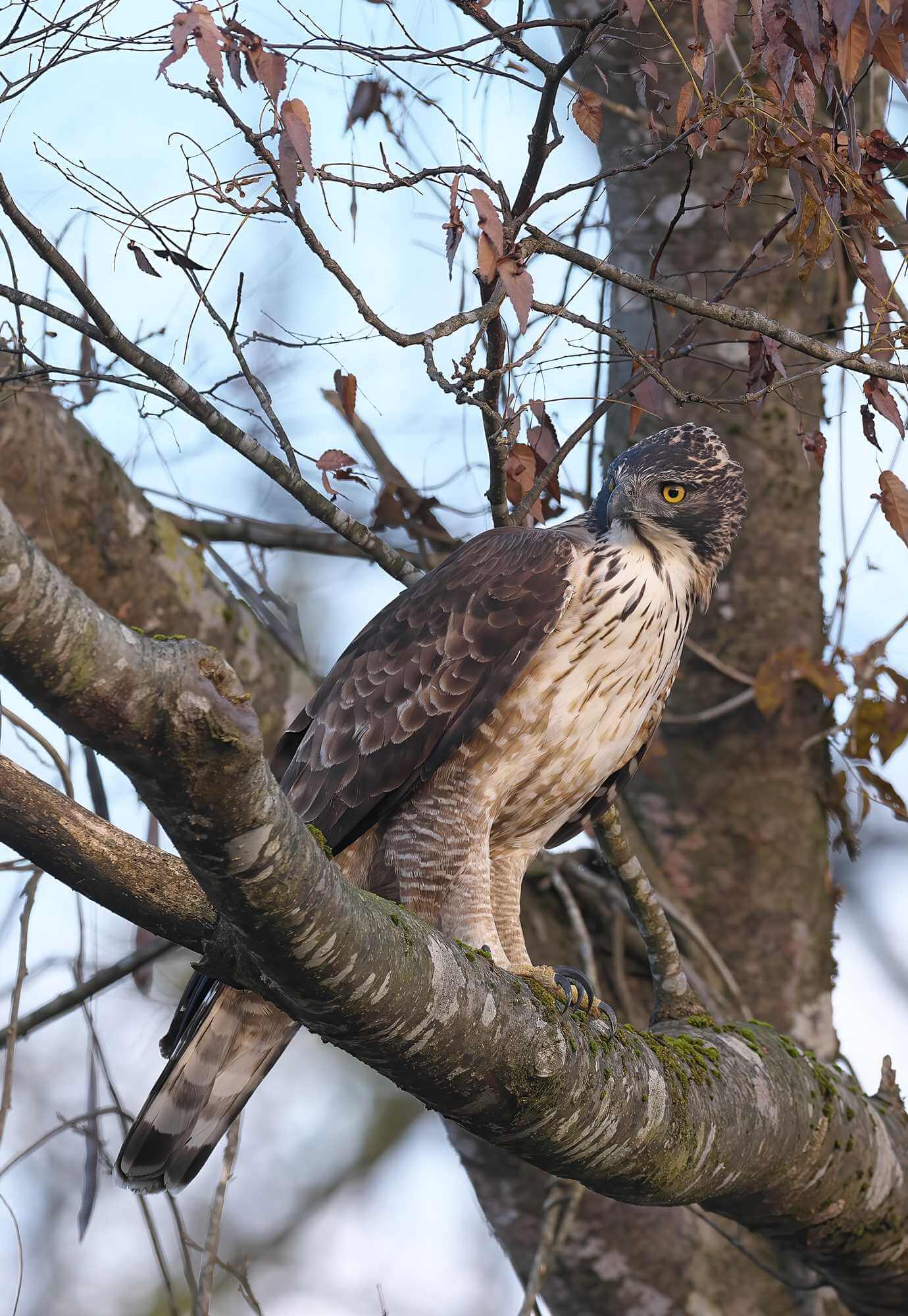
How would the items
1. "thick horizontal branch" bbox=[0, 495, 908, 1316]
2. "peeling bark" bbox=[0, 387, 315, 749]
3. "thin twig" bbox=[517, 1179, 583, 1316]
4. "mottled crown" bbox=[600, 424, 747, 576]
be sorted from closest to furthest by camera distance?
"thick horizontal branch" bbox=[0, 495, 908, 1316] < "mottled crown" bbox=[600, 424, 747, 576] < "thin twig" bbox=[517, 1179, 583, 1316] < "peeling bark" bbox=[0, 387, 315, 749]

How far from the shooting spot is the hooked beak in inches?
119

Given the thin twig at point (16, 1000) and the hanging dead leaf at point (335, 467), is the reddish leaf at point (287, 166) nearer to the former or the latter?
the hanging dead leaf at point (335, 467)

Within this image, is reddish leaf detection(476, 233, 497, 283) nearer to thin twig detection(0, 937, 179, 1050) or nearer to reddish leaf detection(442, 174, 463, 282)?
reddish leaf detection(442, 174, 463, 282)

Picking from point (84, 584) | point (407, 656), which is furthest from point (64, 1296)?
point (407, 656)

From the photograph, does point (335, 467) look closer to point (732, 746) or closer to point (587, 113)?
point (587, 113)

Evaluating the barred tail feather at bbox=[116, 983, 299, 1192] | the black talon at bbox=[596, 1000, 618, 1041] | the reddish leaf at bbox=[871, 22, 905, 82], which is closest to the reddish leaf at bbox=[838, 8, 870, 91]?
the reddish leaf at bbox=[871, 22, 905, 82]

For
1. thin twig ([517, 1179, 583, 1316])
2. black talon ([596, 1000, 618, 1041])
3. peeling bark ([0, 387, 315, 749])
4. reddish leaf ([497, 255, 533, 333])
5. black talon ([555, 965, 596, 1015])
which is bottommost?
thin twig ([517, 1179, 583, 1316])

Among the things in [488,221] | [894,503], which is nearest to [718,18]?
[488,221]

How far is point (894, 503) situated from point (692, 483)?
74 centimetres

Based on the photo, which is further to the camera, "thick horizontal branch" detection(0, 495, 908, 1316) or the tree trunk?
the tree trunk

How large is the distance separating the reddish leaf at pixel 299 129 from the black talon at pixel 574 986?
1.65 meters

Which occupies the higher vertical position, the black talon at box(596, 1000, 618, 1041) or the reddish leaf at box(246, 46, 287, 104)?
→ the reddish leaf at box(246, 46, 287, 104)

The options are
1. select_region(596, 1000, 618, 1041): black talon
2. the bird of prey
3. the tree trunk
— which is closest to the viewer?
select_region(596, 1000, 618, 1041): black talon

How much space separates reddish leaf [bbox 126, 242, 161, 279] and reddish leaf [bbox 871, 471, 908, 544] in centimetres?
137
